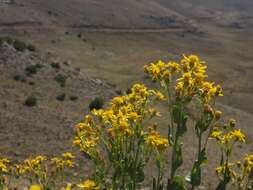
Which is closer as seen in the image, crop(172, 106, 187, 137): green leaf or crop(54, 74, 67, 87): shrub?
crop(172, 106, 187, 137): green leaf

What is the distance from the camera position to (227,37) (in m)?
72.1

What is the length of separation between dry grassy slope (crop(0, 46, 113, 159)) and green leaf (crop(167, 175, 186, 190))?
9.25 m

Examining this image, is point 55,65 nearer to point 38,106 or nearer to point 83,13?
point 38,106

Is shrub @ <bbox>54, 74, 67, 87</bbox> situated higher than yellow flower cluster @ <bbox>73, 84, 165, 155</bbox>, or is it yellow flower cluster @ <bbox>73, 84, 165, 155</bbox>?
yellow flower cluster @ <bbox>73, 84, 165, 155</bbox>

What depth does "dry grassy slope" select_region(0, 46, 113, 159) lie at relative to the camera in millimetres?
14609

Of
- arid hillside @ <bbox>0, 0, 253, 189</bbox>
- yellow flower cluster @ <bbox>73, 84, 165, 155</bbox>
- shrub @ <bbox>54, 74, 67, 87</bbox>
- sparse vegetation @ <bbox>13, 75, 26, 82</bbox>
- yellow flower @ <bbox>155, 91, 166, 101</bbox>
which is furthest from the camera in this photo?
shrub @ <bbox>54, 74, 67, 87</bbox>

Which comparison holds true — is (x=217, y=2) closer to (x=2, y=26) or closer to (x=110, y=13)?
(x=110, y=13)

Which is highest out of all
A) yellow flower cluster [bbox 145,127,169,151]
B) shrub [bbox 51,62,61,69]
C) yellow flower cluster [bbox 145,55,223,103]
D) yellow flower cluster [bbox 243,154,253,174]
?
yellow flower cluster [bbox 145,55,223,103]

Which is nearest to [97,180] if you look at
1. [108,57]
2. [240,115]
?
[240,115]

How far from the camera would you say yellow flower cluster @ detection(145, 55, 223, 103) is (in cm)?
466

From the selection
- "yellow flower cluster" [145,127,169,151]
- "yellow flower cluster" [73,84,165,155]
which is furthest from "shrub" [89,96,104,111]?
"yellow flower cluster" [145,127,169,151]

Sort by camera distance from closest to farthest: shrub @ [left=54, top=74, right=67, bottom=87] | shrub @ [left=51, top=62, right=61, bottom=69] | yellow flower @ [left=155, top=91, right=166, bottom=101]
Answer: yellow flower @ [left=155, top=91, right=166, bottom=101], shrub @ [left=54, top=74, right=67, bottom=87], shrub @ [left=51, top=62, right=61, bottom=69]

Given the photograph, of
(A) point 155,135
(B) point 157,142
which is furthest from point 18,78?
(B) point 157,142

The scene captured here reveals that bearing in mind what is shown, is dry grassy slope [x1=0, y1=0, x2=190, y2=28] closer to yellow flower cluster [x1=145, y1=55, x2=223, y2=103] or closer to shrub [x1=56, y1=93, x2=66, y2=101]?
shrub [x1=56, y1=93, x2=66, y2=101]
